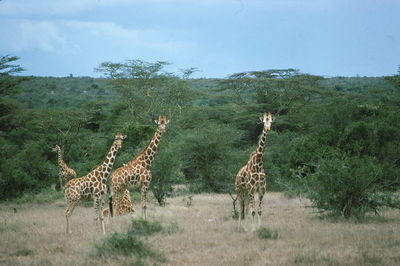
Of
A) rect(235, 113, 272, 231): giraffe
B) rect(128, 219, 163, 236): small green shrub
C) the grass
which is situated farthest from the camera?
the grass

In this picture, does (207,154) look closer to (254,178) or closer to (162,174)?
(162,174)

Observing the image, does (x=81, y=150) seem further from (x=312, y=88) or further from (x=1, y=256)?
(x=312, y=88)

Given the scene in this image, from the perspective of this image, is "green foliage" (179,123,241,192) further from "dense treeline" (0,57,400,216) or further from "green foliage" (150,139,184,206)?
"green foliage" (150,139,184,206)

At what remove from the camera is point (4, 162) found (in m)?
18.1

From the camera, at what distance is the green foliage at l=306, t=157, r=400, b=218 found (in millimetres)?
12648

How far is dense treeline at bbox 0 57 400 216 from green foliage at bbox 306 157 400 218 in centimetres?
2

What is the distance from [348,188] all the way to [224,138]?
33.8 feet

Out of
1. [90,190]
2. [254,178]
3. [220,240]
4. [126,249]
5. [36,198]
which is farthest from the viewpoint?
[36,198]

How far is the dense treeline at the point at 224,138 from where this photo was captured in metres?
13.7

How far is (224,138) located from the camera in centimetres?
2270

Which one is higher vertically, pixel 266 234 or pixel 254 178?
pixel 254 178

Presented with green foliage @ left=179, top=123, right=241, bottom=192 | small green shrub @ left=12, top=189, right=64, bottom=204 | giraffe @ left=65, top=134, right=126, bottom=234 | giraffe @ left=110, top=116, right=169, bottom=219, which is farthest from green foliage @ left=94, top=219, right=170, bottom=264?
green foliage @ left=179, top=123, right=241, bottom=192

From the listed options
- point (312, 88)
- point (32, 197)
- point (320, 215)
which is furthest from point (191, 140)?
point (312, 88)

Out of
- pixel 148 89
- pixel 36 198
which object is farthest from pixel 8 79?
pixel 148 89
